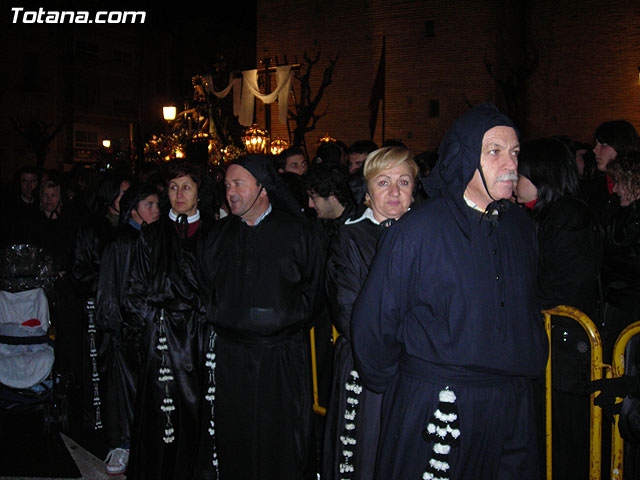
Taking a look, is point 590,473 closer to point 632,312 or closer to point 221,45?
point 632,312

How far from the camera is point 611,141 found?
5.54 m

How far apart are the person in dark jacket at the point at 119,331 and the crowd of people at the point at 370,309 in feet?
0.06

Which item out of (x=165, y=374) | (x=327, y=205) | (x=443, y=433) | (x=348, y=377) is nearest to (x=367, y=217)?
(x=348, y=377)

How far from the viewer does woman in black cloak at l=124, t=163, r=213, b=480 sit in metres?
4.46

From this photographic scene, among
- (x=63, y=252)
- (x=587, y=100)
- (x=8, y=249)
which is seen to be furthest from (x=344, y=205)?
(x=587, y=100)

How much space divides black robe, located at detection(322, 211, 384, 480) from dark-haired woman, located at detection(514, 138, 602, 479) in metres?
1.10

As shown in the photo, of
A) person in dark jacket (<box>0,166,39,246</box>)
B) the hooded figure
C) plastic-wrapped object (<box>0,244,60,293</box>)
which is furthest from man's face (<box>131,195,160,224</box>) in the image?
the hooded figure

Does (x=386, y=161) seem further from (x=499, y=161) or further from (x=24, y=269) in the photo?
(x=24, y=269)

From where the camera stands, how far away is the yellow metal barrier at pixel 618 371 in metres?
3.38

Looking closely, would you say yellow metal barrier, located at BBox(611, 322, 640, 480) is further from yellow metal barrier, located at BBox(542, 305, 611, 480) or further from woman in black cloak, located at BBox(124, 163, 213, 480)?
woman in black cloak, located at BBox(124, 163, 213, 480)

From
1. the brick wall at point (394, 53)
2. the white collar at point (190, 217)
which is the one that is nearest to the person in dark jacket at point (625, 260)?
the white collar at point (190, 217)

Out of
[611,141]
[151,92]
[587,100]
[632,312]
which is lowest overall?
[632,312]

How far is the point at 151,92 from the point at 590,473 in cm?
4021

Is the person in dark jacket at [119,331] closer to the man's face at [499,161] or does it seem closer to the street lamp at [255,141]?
the man's face at [499,161]
